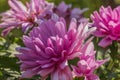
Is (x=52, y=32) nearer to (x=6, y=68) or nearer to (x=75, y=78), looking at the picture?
(x=75, y=78)

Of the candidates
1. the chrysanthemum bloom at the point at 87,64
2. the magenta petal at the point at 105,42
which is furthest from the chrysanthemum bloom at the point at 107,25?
the chrysanthemum bloom at the point at 87,64

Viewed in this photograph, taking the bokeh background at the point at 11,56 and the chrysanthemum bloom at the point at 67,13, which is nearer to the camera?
the bokeh background at the point at 11,56

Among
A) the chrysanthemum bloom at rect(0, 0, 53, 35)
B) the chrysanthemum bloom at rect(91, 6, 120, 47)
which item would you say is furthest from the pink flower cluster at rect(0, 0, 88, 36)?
the chrysanthemum bloom at rect(91, 6, 120, 47)

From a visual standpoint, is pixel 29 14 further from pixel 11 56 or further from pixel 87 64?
pixel 87 64

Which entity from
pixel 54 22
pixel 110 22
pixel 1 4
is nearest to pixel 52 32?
pixel 54 22

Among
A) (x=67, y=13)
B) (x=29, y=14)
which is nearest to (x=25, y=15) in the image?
(x=29, y=14)

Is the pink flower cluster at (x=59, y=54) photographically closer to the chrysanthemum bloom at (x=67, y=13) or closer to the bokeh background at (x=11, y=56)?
the bokeh background at (x=11, y=56)

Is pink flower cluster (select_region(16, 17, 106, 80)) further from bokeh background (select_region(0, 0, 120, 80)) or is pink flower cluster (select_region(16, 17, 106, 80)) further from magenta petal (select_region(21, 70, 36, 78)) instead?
bokeh background (select_region(0, 0, 120, 80))
